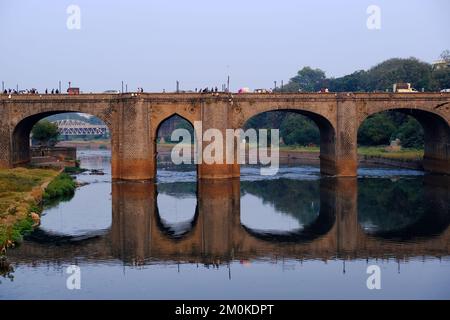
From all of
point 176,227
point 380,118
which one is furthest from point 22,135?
point 380,118

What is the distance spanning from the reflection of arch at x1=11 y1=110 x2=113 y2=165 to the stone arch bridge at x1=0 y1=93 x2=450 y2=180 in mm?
94

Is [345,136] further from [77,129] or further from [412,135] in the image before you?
[77,129]

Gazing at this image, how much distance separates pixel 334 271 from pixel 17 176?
30643 mm

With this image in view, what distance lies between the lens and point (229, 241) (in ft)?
112

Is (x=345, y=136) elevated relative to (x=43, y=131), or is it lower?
lower

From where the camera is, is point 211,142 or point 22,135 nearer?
point 211,142

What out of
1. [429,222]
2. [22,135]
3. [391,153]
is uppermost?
[22,135]

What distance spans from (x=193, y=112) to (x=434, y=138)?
2359 cm

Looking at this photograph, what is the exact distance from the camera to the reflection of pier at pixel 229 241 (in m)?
30.9

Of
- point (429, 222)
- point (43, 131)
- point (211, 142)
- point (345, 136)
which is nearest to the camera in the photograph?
point (429, 222)

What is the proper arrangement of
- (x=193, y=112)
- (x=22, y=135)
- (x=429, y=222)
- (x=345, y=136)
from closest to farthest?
1. (x=429, y=222)
2. (x=193, y=112)
3. (x=345, y=136)
4. (x=22, y=135)

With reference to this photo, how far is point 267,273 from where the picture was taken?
2728 cm

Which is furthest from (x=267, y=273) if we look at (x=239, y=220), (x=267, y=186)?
(x=267, y=186)
